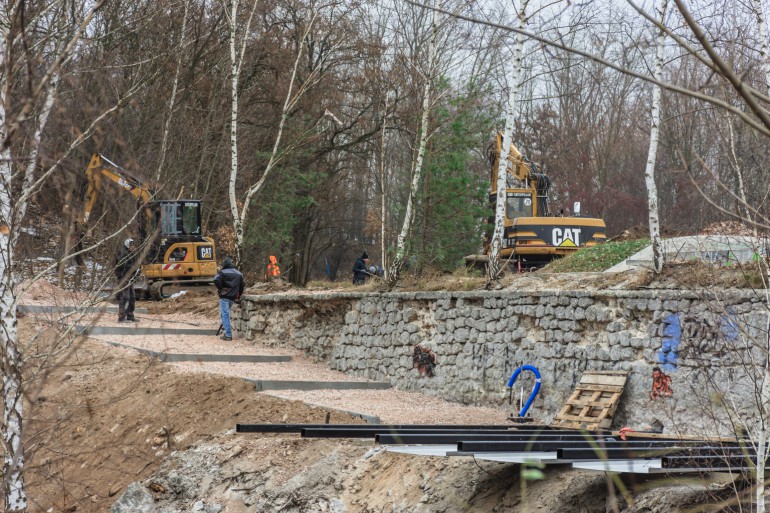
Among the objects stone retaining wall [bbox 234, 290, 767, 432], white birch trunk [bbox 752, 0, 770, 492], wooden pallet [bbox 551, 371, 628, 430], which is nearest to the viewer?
white birch trunk [bbox 752, 0, 770, 492]

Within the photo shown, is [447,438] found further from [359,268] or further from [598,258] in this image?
[359,268]

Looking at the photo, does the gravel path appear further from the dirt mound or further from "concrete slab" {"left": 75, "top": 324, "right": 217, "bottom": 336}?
the dirt mound

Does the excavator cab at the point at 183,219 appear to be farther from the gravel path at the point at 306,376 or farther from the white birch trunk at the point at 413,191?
the white birch trunk at the point at 413,191

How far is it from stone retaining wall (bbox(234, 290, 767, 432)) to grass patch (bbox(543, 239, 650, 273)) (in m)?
4.20

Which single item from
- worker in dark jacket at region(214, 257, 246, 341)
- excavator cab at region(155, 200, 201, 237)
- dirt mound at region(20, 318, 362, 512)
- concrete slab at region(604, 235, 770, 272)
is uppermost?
excavator cab at region(155, 200, 201, 237)

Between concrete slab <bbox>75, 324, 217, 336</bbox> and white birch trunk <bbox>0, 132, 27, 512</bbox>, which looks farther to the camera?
concrete slab <bbox>75, 324, 217, 336</bbox>

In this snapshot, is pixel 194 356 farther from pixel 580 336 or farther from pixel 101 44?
pixel 101 44

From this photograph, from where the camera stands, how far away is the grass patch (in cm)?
1802

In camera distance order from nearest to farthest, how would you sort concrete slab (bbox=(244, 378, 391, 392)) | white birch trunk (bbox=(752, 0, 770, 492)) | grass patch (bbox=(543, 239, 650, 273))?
white birch trunk (bbox=(752, 0, 770, 492))
concrete slab (bbox=(244, 378, 391, 392))
grass patch (bbox=(543, 239, 650, 273))

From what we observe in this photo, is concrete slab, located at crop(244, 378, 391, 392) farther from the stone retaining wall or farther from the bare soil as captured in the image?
the stone retaining wall

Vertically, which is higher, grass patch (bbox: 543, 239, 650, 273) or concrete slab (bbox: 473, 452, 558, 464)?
grass patch (bbox: 543, 239, 650, 273)

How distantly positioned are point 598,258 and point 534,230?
3809 millimetres

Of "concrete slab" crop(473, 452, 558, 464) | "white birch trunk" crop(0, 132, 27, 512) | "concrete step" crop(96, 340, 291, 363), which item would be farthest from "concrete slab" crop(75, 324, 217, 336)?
"concrete slab" crop(473, 452, 558, 464)

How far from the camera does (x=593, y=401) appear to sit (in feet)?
36.2
